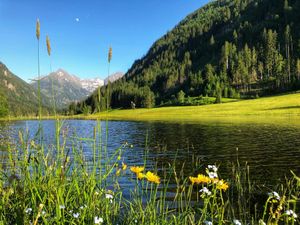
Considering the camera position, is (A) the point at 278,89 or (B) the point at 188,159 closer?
(B) the point at 188,159

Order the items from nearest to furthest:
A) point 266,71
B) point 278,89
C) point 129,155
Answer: point 129,155 < point 278,89 < point 266,71

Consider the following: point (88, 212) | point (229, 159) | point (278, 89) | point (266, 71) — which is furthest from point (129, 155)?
point (266, 71)

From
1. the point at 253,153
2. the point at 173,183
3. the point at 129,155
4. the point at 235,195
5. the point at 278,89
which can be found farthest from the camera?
the point at 278,89

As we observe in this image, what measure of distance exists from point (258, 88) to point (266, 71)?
82.3ft

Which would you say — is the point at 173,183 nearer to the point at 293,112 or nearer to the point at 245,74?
the point at 293,112

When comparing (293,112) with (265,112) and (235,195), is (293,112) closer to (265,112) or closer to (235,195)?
(265,112)

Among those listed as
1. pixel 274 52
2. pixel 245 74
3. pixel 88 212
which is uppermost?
pixel 274 52

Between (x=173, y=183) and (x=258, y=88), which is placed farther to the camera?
(x=258, y=88)

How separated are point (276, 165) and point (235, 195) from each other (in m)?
9.25

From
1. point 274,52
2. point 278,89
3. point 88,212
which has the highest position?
point 274,52

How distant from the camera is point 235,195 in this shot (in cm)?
1405

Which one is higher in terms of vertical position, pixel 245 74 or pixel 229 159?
pixel 245 74

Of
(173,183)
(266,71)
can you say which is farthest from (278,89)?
(173,183)

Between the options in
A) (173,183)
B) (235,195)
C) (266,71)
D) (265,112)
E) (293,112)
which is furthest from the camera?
(266,71)
